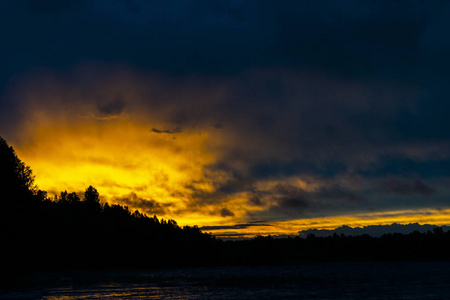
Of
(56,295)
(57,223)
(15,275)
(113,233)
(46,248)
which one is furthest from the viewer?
(113,233)

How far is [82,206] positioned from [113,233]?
1711 cm

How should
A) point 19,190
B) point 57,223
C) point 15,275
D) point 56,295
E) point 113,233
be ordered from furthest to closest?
point 113,233 → point 57,223 → point 15,275 → point 19,190 → point 56,295

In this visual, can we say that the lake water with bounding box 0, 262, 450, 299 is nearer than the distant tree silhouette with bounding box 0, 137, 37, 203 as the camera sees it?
Yes

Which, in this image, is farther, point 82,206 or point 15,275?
point 82,206

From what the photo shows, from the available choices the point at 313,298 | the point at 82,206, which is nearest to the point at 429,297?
the point at 313,298

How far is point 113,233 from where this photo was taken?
19012cm

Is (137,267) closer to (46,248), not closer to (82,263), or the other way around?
(82,263)

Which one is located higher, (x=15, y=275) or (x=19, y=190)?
(x=19, y=190)

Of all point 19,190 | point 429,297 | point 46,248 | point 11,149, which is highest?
point 11,149

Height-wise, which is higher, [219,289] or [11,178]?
[11,178]

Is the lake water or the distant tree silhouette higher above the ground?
the distant tree silhouette

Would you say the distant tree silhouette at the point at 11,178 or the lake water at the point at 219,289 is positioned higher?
the distant tree silhouette at the point at 11,178

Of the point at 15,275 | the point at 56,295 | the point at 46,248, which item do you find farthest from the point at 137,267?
the point at 56,295

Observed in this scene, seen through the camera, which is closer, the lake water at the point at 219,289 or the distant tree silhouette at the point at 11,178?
the lake water at the point at 219,289
